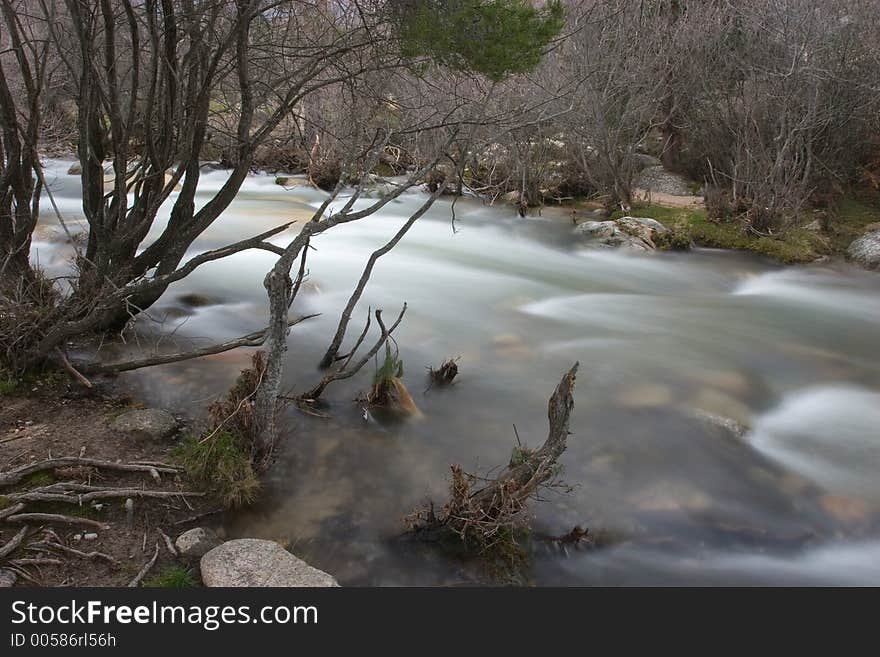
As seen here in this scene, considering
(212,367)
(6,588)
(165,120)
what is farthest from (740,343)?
(6,588)

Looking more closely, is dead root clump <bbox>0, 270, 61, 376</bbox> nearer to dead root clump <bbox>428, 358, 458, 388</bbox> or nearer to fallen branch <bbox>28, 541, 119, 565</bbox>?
fallen branch <bbox>28, 541, 119, 565</bbox>

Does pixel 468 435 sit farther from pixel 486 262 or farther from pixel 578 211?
pixel 578 211

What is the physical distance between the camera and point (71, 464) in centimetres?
382

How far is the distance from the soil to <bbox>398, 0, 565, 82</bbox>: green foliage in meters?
3.13

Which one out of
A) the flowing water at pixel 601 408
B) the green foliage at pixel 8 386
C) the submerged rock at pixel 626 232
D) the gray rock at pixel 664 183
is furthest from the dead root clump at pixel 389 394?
the gray rock at pixel 664 183

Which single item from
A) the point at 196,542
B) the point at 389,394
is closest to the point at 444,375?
the point at 389,394

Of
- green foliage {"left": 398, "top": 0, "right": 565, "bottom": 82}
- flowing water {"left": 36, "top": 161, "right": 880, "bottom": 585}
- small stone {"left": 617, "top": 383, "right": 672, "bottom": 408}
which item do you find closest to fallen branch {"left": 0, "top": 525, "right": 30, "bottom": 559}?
flowing water {"left": 36, "top": 161, "right": 880, "bottom": 585}

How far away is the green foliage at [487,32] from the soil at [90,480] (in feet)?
10.3

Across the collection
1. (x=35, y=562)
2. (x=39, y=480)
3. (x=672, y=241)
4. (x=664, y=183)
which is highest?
(x=664, y=183)

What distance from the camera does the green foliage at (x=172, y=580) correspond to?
319 centimetres

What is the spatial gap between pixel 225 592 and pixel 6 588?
92 cm

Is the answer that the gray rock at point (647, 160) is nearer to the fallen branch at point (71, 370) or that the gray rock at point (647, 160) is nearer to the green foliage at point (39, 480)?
the fallen branch at point (71, 370)

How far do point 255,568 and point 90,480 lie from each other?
125 cm

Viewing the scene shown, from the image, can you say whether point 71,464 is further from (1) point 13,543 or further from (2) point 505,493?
(2) point 505,493
